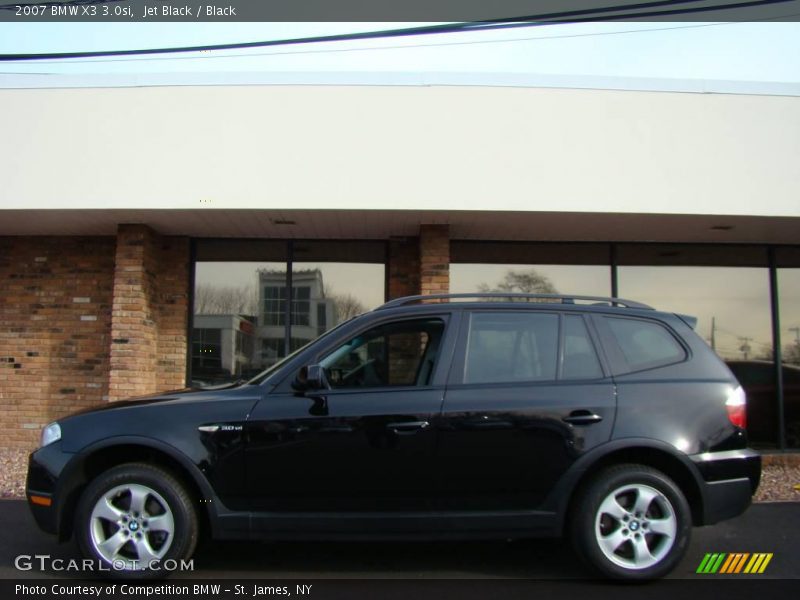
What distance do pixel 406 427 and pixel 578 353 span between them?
123 centimetres

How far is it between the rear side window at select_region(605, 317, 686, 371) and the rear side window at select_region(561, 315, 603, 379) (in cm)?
20

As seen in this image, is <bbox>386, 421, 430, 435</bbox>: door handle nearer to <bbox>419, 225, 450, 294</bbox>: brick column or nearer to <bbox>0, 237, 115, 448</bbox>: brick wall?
<bbox>419, 225, 450, 294</bbox>: brick column

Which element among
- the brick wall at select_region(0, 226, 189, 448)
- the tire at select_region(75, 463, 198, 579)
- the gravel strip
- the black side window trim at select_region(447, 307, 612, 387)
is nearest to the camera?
the tire at select_region(75, 463, 198, 579)

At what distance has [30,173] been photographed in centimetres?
773

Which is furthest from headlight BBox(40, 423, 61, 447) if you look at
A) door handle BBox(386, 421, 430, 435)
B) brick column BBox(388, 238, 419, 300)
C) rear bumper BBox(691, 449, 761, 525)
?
brick column BBox(388, 238, 419, 300)

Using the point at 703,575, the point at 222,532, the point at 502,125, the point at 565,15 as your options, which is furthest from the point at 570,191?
the point at 222,532

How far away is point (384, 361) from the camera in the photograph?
4.71m

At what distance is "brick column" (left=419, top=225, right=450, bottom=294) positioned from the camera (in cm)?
826

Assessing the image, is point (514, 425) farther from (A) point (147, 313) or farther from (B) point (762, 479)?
(A) point (147, 313)

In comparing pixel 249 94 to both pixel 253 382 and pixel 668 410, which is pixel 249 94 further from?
pixel 668 410

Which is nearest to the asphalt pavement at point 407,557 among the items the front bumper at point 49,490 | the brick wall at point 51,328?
the front bumper at point 49,490

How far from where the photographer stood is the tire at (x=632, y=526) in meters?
4.09

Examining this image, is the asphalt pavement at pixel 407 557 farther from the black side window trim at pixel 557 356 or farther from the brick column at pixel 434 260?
the brick column at pixel 434 260

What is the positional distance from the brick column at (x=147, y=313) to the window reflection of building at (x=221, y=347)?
0.20 metres
